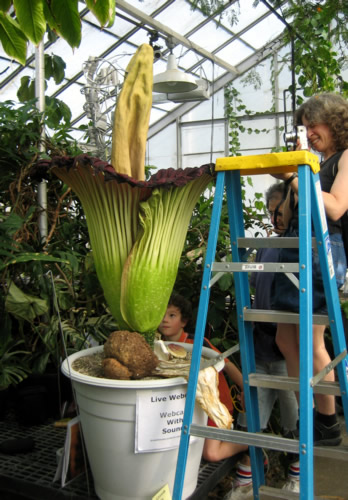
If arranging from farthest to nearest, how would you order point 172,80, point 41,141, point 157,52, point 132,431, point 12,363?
point 157,52, point 172,80, point 41,141, point 12,363, point 132,431

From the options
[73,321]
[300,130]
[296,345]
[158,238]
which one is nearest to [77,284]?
[73,321]

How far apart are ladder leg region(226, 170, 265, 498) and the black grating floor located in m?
0.18

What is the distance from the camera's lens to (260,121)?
9438 mm

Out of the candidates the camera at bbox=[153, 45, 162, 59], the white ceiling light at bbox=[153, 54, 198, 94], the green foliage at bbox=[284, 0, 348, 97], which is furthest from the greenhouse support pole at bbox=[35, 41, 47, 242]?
the green foliage at bbox=[284, 0, 348, 97]

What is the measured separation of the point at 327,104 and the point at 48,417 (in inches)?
62.2

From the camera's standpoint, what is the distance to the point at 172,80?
4336 millimetres

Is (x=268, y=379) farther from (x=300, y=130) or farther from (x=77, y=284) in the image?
(x=77, y=284)

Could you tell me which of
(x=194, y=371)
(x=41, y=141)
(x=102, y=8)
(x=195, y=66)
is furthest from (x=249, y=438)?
(x=195, y=66)

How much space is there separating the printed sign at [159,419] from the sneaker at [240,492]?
0.50 meters

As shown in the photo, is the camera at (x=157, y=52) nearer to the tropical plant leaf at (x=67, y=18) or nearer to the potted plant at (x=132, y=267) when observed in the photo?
the potted plant at (x=132, y=267)

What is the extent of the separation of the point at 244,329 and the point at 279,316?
0.13 metres

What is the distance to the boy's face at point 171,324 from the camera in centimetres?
209

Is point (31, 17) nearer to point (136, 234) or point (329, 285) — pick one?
point (136, 234)

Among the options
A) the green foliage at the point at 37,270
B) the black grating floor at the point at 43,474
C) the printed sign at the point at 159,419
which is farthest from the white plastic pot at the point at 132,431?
the green foliage at the point at 37,270
